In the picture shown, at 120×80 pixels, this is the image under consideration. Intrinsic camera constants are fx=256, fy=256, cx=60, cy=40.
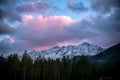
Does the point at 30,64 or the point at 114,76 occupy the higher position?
the point at 30,64

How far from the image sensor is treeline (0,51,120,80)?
12344 centimetres

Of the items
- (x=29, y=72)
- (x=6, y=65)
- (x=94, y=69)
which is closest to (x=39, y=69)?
(x=29, y=72)

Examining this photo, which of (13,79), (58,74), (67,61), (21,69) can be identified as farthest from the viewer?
(67,61)

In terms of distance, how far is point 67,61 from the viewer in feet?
495

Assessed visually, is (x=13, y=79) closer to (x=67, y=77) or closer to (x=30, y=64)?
(x=30, y=64)

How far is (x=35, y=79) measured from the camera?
446ft

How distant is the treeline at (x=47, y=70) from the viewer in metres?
123

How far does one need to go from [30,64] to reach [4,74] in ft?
59.3

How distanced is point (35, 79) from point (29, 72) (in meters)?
10.00

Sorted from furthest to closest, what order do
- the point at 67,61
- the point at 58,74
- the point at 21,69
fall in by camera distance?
the point at 67,61, the point at 58,74, the point at 21,69

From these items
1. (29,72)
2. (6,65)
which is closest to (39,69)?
(29,72)

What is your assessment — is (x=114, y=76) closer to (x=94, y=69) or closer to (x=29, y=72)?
(x=94, y=69)

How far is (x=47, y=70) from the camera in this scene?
135 m

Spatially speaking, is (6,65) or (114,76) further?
(6,65)
